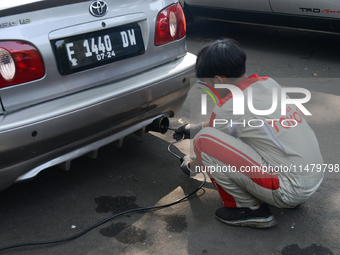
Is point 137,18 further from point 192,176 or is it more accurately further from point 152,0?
point 192,176

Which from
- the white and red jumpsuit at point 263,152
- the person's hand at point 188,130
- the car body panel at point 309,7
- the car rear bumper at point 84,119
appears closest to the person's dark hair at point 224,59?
the white and red jumpsuit at point 263,152

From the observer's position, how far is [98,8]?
2236 millimetres

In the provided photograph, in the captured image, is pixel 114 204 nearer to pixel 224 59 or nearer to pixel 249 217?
pixel 249 217

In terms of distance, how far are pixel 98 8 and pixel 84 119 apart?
666 millimetres

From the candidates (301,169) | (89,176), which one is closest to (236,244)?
(301,169)

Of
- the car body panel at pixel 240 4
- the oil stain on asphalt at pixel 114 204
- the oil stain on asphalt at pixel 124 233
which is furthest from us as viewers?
the car body panel at pixel 240 4

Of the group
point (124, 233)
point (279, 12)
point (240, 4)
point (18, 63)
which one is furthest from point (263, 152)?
point (240, 4)

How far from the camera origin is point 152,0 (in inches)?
99.2

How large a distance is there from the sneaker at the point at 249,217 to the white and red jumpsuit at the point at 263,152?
102 mm

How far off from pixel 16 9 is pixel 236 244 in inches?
67.5

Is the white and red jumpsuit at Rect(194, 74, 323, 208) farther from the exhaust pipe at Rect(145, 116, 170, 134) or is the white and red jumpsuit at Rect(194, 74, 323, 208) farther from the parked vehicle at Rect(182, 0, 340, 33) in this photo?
the parked vehicle at Rect(182, 0, 340, 33)

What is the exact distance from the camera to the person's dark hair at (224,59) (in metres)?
2.10

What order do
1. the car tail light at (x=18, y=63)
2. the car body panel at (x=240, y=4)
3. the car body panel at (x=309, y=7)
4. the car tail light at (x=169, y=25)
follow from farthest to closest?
the car body panel at (x=240, y=4)
the car body panel at (x=309, y=7)
the car tail light at (x=169, y=25)
the car tail light at (x=18, y=63)

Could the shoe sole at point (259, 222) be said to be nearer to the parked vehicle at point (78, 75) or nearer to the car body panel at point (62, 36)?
the parked vehicle at point (78, 75)
